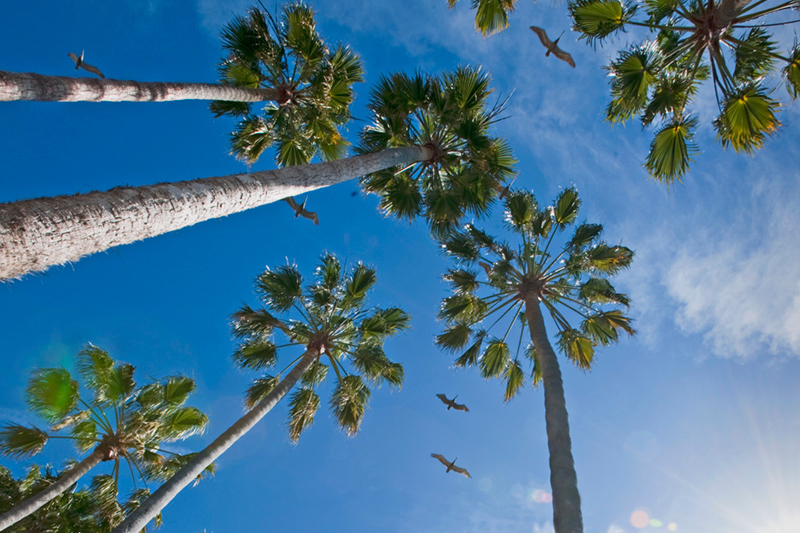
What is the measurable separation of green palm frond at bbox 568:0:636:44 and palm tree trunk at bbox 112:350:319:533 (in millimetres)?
9106

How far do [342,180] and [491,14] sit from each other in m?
5.61

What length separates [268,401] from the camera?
954 cm

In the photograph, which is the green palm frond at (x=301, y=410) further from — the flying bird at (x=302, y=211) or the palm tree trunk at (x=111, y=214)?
the palm tree trunk at (x=111, y=214)

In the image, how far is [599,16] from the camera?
29.3 feet

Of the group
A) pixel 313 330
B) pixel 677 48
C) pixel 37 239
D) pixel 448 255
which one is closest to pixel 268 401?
pixel 313 330

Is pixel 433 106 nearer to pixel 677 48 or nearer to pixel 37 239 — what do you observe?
pixel 677 48

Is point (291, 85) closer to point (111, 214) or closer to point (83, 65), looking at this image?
point (83, 65)

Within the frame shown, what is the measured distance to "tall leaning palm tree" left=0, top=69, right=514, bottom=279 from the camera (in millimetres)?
3004

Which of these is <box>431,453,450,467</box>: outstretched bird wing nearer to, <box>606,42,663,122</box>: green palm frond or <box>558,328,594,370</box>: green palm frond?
<box>558,328,594,370</box>: green palm frond

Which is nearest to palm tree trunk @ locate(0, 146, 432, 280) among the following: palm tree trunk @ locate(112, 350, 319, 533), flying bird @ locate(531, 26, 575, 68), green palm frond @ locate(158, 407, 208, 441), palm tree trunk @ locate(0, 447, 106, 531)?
palm tree trunk @ locate(112, 350, 319, 533)

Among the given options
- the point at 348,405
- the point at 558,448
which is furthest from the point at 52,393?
the point at 558,448

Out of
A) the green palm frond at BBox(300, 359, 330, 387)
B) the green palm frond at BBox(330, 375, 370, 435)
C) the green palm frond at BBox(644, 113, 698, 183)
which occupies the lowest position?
the green palm frond at BBox(330, 375, 370, 435)

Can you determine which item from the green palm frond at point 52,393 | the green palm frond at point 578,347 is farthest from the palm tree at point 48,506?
the green palm frond at point 578,347

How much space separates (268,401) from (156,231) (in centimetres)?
630
